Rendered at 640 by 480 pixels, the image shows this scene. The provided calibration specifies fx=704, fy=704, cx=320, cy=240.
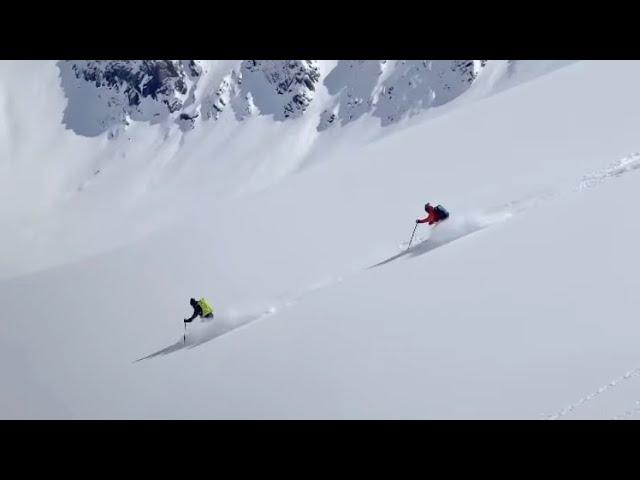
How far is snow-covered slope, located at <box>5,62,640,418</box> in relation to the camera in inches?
385

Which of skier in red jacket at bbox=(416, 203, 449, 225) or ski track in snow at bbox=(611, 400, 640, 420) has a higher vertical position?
skier in red jacket at bbox=(416, 203, 449, 225)

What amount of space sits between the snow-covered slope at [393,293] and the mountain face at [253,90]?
42493mm

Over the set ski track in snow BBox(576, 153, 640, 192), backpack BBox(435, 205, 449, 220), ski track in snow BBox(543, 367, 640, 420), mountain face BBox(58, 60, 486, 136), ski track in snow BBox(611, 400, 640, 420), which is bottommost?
ski track in snow BBox(611, 400, 640, 420)

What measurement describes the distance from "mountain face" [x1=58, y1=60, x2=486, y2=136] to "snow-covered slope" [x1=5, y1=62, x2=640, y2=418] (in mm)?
42493

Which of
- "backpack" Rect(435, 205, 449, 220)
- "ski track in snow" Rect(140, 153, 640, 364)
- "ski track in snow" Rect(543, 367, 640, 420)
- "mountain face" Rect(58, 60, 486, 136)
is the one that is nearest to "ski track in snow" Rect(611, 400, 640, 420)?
"ski track in snow" Rect(543, 367, 640, 420)

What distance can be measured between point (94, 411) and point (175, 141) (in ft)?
253

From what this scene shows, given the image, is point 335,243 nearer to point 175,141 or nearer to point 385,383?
point 385,383

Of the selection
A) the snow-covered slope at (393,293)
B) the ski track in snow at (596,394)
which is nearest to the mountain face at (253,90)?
the snow-covered slope at (393,293)

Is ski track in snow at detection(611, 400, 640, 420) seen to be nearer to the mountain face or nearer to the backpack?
the backpack

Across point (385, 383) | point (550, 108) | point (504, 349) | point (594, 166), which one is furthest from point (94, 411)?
point (550, 108)

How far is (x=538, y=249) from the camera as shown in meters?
12.7

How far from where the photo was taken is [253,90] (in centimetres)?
8844

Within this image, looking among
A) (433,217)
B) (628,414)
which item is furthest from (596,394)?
(433,217)

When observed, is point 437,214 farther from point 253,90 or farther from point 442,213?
point 253,90
